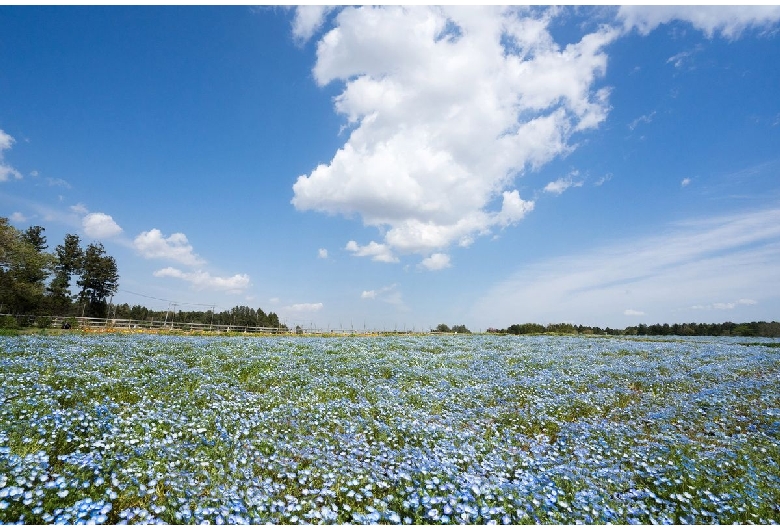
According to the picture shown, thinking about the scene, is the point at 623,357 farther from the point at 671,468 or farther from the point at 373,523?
the point at 373,523

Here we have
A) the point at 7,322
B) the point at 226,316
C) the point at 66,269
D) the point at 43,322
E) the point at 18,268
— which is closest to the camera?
the point at 7,322

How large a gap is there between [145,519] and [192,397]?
213 inches

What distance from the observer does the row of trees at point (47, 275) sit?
48094mm

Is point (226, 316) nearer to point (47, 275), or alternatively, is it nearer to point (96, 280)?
point (96, 280)

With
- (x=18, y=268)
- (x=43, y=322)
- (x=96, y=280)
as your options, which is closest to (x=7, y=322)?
(x=43, y=322)

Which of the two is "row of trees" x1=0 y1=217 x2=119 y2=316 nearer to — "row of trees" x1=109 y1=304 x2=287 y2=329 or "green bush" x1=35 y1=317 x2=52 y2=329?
"green bush" x1=35 y1=317 x2=52 y2=329

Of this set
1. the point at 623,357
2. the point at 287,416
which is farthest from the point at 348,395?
the point at 623,357

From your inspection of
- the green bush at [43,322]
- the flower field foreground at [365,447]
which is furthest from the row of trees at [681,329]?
the green bush at [43,322]

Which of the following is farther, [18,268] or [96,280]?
[96,280]

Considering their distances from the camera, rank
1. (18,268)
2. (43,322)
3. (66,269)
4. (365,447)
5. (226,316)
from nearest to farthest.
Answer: (365,447)
(43,322)
(18,268)
(66,269)
(226,316)

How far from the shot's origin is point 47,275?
55000 millimetres

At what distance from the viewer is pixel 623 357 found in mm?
22859

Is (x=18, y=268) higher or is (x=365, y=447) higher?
(x=18, y=268)

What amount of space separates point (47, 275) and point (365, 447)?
6821 cm
